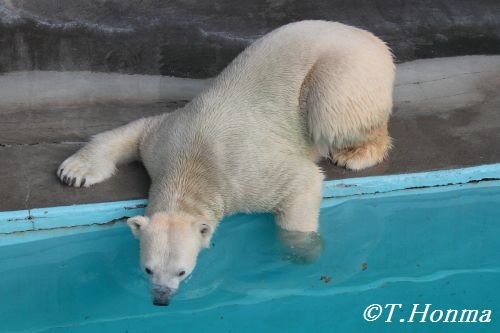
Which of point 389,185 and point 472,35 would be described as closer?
point 389,185

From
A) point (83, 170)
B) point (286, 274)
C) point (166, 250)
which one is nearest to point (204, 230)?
point (166, 250)

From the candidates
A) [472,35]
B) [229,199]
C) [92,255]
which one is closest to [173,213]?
[229,199]

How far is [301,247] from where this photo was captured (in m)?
3.75

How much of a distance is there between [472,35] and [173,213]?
236 centimetres

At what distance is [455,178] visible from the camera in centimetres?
Result: 394

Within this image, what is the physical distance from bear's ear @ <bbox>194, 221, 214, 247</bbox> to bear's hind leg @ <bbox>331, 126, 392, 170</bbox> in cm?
90

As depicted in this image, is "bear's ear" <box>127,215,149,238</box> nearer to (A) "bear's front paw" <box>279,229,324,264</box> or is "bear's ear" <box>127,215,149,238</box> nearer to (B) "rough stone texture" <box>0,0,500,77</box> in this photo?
(A) "bear's front paw" <box>279,229,324,264</box>

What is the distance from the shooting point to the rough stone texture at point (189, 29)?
4516 mm

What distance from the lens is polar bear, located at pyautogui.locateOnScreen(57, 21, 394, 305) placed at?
3516mm

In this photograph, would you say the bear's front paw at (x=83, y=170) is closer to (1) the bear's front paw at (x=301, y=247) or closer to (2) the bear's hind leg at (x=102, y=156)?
(2) the bear's hind leg at (x=102, y=156)

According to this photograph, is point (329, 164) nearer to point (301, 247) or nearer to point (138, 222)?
point (301, 247)

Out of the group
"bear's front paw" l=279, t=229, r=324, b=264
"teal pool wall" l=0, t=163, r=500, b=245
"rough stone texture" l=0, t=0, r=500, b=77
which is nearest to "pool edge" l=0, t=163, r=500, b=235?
"teal pool wall" l=0, t=163, r=500, b=245

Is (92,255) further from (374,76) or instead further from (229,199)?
(374,76)

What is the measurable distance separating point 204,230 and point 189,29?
1.76m
